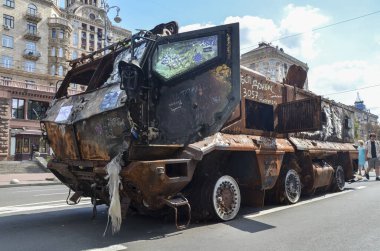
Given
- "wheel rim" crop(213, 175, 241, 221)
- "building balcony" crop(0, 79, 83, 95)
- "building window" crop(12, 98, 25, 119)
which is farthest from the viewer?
"building window" crop(12, 98, 25, 119)

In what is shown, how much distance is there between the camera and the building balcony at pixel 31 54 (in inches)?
2395

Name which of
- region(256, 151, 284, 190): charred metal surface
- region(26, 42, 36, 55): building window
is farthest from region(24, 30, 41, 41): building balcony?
region(256, 151, 284, 190): charred metal surface

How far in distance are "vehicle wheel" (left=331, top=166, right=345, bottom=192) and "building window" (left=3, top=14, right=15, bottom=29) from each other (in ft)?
195

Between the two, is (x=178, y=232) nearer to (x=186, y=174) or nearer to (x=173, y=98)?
(x=186, y=174)

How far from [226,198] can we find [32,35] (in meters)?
62.7

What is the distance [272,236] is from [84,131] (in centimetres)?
317

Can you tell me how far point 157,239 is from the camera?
5.34 m

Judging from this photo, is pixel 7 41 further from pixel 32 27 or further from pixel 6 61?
pixel 32 27

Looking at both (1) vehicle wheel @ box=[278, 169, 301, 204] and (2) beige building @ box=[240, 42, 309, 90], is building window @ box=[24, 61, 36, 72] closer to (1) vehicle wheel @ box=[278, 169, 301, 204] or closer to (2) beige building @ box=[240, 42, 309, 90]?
(2) beige building @ box=[240, 42, 309, 90]

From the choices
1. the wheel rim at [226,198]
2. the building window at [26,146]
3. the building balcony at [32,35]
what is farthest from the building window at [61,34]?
the wheel rim at [226,198]

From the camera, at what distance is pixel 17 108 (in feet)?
139

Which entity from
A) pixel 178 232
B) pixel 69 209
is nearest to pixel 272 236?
pixel 178 232

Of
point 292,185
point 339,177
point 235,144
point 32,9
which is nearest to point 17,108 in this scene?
point 32,9

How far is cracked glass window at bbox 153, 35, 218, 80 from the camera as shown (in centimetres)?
580
